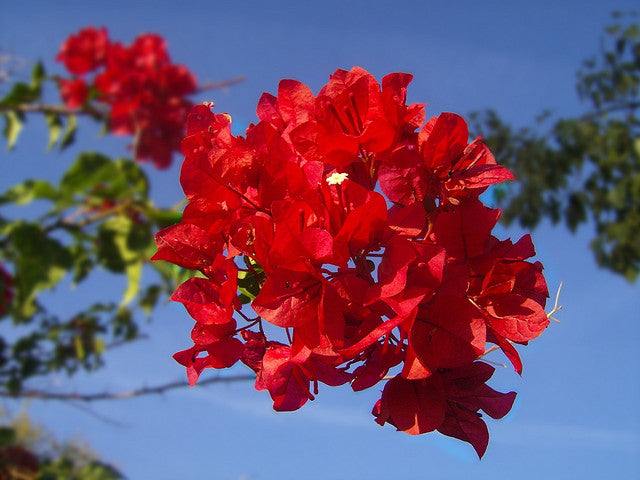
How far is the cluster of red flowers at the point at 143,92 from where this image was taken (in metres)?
2.22

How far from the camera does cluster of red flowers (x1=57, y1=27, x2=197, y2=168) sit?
7.29 feet

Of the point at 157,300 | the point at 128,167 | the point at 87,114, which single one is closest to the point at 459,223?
the point at 128,167

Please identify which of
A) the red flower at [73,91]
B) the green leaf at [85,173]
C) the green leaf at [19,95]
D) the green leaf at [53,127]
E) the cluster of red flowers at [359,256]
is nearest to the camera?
the cluster of red flowers at [359,256]

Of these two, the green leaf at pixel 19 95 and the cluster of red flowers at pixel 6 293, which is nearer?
the green leaf at pixel 19 95

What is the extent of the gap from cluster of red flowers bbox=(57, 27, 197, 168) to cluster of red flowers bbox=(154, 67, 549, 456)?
1.78 meters

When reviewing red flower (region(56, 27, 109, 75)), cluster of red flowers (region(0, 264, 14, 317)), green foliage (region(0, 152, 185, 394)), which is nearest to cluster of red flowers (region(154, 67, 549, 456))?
green foliage (region(0, 152, 185, 394))

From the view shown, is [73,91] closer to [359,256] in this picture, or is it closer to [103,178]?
[103,178]

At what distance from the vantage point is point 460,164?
521 millimetres

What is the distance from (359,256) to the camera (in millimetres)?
486

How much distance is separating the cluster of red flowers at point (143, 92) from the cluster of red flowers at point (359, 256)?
178 cm

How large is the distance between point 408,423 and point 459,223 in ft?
0.52

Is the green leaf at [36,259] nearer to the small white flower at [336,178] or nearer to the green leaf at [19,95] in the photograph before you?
the green leaf at [19,95]

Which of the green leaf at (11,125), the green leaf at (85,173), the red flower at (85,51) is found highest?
the red flower at (85,51)

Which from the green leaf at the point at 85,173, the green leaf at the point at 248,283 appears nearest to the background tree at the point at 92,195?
the green leaf at the point at 85,173
